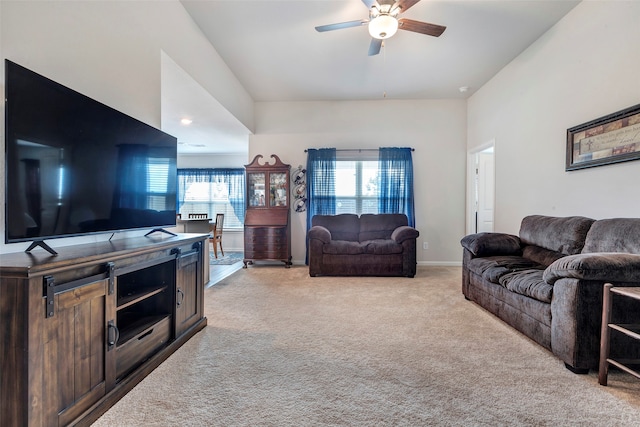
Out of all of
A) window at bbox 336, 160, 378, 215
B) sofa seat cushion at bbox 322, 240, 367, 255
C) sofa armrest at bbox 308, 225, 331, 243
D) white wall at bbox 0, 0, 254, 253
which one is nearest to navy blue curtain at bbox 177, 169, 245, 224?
window at bbox 336, 160, 378, 215

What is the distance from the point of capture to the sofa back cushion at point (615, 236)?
1.98 meters

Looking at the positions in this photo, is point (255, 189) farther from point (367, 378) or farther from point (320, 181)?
point (367, 378)

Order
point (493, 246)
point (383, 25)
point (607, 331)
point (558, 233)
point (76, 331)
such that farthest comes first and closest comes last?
point (493, 246), point (558, 233), point (383, 25), point (607, 331), point (76, 331)

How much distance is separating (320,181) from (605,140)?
3576 mm

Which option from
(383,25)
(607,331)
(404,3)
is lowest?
(607,331)

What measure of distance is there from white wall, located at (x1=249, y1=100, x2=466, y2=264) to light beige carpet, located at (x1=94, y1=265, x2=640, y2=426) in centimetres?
244

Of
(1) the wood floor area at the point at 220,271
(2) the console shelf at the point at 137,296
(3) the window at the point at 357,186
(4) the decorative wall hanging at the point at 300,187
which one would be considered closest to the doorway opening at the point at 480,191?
(3) the window at the point at 357,186

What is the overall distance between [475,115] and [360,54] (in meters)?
2.45

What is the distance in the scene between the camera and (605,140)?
2496mm

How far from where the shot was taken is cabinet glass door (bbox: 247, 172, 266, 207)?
5.11 meters

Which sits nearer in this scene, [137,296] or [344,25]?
[137,296]

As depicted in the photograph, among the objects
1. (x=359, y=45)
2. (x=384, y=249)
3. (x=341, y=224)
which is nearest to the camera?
(x=359, y=45)

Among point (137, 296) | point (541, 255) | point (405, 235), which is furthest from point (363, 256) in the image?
point (137, 296)

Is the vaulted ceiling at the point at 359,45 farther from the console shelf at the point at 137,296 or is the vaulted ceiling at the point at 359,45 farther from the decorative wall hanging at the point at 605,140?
the console shelf at the point at 137,296
